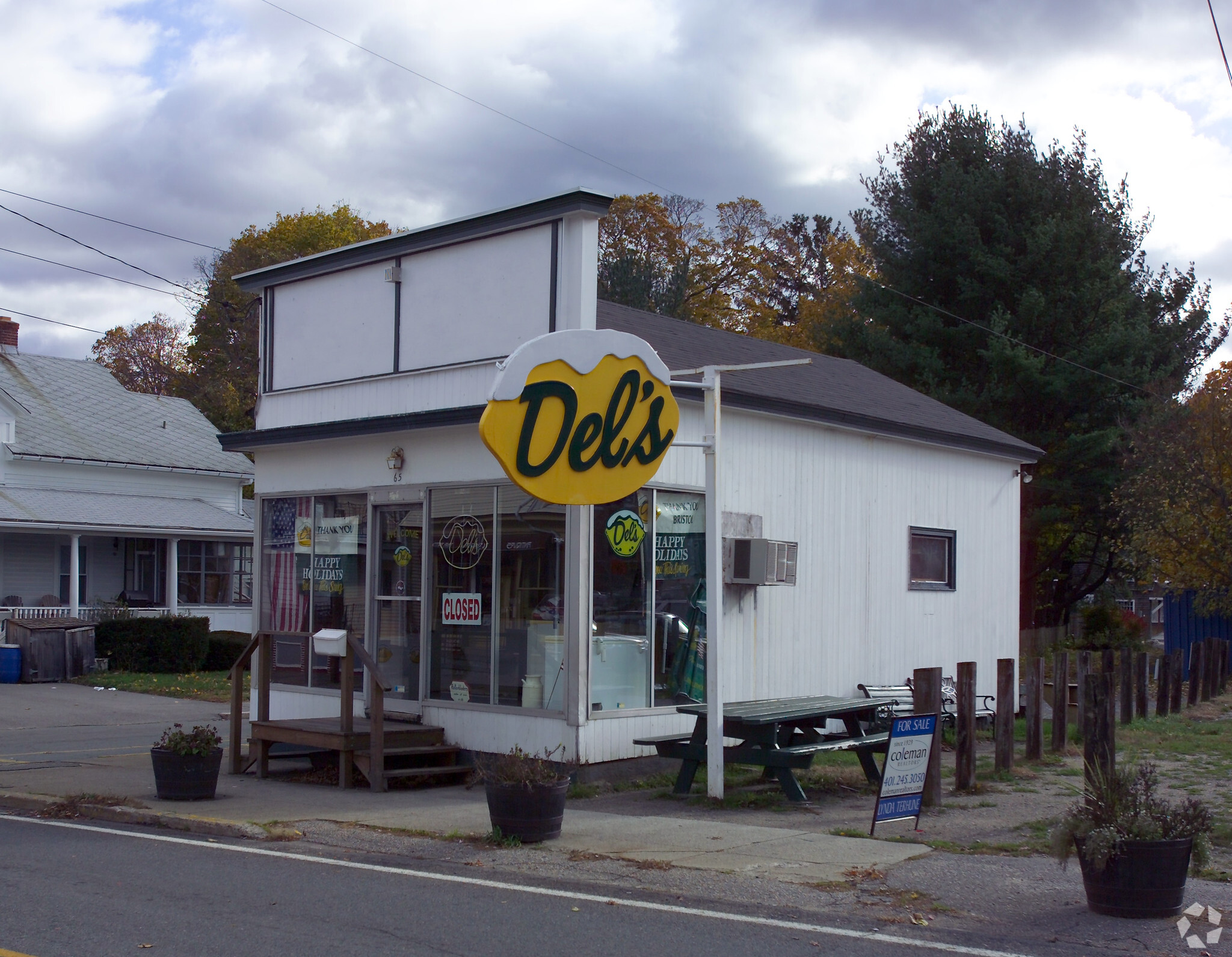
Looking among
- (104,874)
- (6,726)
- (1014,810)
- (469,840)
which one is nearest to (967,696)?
(1014,810)

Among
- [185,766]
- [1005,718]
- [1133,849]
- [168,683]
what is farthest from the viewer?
[168,683]

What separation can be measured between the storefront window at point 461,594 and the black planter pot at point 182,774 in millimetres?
2431

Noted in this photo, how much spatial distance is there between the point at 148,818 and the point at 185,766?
2.51 feet

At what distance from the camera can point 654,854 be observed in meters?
8.55

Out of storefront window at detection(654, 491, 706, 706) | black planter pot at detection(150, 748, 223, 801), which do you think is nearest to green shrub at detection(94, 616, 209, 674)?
black planter pot at detection(150, 748, 223, 801)

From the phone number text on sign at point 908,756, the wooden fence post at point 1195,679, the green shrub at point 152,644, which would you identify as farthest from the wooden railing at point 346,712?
the green shrub at point 152,644

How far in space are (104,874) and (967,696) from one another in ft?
24.1

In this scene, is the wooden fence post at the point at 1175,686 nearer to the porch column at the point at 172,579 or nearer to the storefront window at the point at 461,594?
the storefront window at the point at 461,594

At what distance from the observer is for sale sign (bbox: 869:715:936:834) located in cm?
905

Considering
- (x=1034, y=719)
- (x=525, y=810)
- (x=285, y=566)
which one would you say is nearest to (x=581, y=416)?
(x=525, y=810)

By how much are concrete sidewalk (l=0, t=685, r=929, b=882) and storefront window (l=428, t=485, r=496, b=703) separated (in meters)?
1.07

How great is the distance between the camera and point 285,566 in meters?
14.1

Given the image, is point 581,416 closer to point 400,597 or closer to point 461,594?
point 461,594

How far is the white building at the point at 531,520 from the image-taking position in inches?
458
